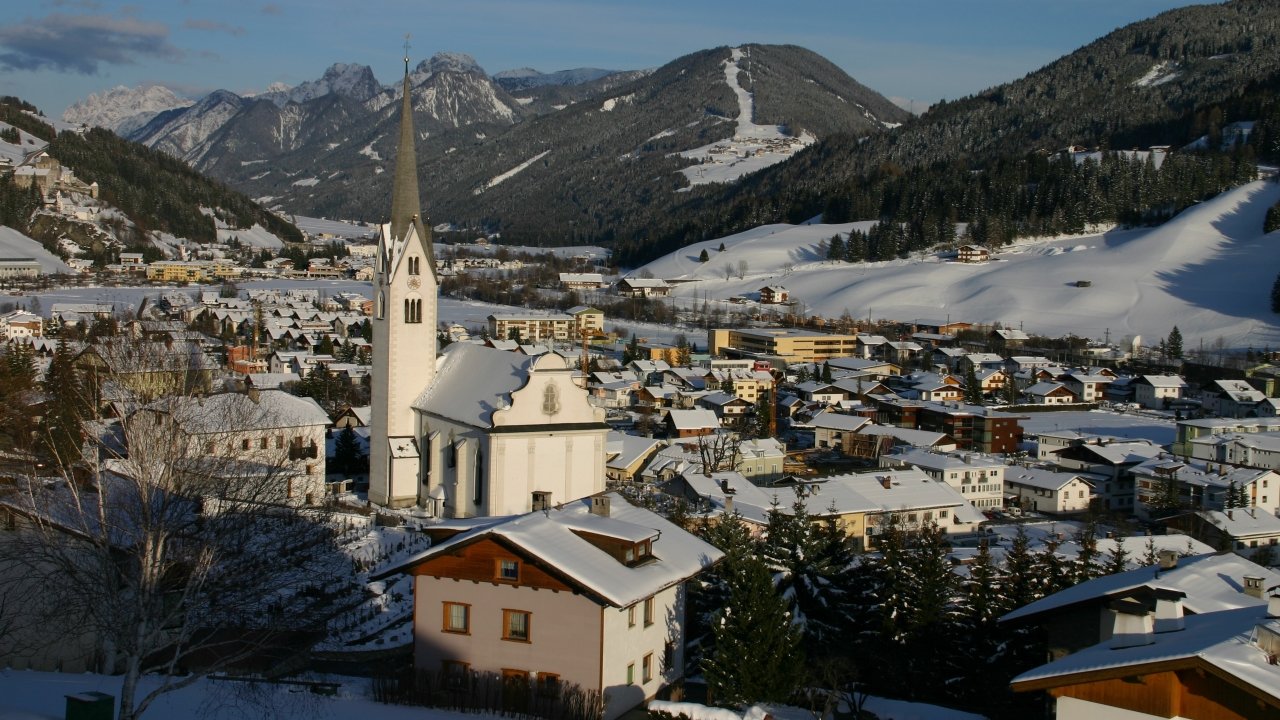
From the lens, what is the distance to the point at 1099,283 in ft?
243

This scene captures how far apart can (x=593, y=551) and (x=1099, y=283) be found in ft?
230

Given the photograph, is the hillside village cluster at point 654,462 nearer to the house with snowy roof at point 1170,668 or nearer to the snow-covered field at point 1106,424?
the house with snowy roof at point 1170,668

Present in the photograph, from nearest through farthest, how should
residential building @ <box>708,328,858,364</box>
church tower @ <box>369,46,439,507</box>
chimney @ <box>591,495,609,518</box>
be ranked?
chimney @ <box>591,495,609,518</box>
church tower @ <box>369,46,439,507</box>
residential building @ <box>708,328,858,364</box>

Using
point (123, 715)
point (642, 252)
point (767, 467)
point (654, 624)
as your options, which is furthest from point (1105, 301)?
point (123, 715)

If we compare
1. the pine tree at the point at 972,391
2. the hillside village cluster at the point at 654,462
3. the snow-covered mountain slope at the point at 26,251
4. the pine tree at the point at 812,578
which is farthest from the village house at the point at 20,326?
the pine tree at the point at 812,578

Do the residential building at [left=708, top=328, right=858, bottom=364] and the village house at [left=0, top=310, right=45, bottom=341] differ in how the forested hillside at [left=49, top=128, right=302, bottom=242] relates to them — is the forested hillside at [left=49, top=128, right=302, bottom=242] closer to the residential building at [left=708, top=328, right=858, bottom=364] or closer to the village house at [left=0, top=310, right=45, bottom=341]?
the village house at [left=0, top=310, right=45, bottom=341]

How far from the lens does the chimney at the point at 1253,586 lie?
10844mm

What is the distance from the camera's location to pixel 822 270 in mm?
90000

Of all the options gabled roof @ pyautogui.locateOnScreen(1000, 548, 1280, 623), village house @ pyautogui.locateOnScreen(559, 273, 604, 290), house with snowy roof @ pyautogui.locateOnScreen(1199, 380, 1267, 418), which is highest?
village house @ pyautogui.locateOnScreen(559, 273, 604, 290)

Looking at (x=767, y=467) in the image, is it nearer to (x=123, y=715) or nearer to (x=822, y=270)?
(x=123, y=715)

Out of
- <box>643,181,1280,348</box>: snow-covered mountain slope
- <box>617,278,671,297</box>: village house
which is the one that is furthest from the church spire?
<box>617,278,671,297</box>: village house

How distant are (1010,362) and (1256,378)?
1039cm

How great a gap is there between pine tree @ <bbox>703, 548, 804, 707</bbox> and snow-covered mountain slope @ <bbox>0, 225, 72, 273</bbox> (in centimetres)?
8653

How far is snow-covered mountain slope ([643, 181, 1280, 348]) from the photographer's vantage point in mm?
66812
